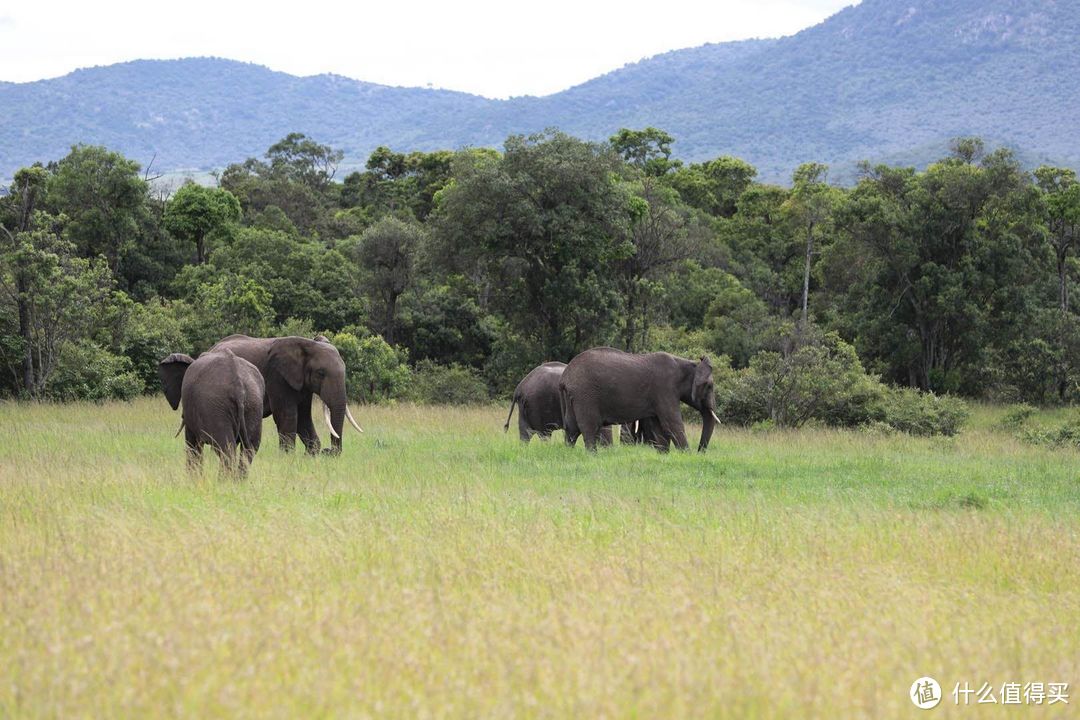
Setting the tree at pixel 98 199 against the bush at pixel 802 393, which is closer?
the bush at pixel 802 393

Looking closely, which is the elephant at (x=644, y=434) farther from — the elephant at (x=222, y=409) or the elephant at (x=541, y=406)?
the elephant at (x=222, y=409)

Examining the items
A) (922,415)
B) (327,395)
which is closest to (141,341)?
(327,395)

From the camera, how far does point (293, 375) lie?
16.0 metres

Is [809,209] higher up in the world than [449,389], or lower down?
higher up

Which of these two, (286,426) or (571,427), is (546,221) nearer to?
Result: (571,427)

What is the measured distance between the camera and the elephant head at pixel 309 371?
1593 cm

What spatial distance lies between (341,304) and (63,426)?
967 inches

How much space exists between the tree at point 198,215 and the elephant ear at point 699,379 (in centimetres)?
3554

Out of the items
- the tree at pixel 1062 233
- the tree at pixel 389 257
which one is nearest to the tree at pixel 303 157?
the tree at pixel 389 257

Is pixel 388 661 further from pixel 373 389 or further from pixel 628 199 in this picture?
pixel 628 199

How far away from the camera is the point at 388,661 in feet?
18.6

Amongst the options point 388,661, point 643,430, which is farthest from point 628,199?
point 388,661

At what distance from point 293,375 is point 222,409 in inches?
124

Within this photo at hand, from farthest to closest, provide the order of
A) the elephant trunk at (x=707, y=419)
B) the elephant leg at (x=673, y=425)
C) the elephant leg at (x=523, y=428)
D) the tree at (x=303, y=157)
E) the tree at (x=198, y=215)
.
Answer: the tree at (x=303, y=157)
the tree at (x=198, y=215)
the elephant leg at (x=523, y=428)
the elephant trunk at (x=707, y=419)
the elephant leg at (x=673, y=425)
